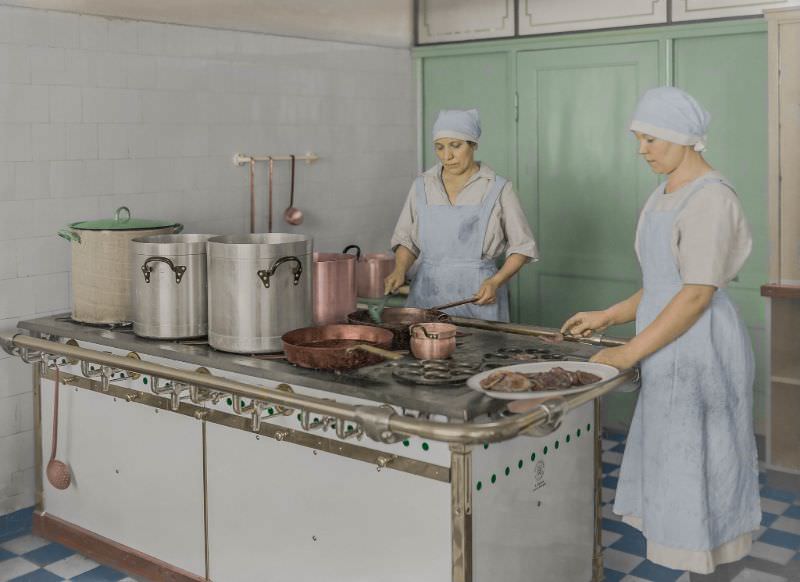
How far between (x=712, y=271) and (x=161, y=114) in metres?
2.91

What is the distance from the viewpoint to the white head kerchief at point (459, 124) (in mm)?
4543

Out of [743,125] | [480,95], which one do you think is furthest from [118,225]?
[743,125]

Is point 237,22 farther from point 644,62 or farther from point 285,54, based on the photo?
point 644,62

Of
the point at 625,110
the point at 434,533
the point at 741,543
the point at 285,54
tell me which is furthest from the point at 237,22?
the point at 741,543

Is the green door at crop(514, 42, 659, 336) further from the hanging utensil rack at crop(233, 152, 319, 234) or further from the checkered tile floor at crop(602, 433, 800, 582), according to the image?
the hanging utensil rack at crop(233, 152, 319, 234)

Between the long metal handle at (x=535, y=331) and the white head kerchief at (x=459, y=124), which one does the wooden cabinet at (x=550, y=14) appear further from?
the long metal handle at (x=535, y=331)

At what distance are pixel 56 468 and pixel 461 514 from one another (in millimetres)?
2081

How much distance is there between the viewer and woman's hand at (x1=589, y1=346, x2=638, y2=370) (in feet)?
10.4

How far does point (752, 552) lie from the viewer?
4223 mm

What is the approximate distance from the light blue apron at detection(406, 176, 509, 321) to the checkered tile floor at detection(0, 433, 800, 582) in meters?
1.20

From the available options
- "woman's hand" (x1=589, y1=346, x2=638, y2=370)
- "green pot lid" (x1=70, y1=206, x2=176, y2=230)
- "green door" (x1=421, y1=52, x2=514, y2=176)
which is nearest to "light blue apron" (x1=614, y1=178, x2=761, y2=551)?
"woman's hand" (x1=589, y1=346, x2=638, y2=370)

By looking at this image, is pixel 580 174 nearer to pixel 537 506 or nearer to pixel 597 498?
pixel 597 498

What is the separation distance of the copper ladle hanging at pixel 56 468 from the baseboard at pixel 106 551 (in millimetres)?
207

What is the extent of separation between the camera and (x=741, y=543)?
3.31 m
